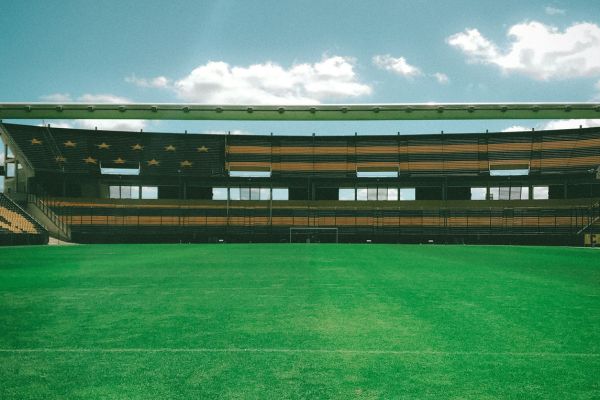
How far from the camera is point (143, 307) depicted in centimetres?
742

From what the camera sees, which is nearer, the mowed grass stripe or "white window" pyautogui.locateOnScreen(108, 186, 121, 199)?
the mowed grass stripe

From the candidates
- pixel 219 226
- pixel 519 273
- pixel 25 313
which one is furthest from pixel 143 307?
pixel 219 226

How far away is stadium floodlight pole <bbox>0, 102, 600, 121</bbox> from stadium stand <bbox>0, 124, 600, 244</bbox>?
100ft

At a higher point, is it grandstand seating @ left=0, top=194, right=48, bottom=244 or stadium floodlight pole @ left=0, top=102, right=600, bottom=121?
stadium floodlight pole @ left=0, top=102, right=600, bottom=121

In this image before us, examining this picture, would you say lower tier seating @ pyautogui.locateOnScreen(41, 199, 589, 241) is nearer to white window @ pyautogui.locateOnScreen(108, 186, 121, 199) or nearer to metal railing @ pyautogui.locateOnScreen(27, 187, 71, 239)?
metal railing @ pyautogui.locateOnScreen(27, 187, 71, 239)

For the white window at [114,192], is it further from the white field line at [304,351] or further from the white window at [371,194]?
the white field line at [304,351]

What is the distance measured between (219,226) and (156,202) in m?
6.55

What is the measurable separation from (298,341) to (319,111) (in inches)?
234

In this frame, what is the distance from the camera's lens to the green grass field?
12.2ft

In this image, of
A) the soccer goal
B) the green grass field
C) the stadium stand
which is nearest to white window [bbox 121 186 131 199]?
the stadium stand

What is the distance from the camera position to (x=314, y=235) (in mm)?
41344

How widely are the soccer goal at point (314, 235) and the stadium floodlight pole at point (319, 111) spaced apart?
104ft

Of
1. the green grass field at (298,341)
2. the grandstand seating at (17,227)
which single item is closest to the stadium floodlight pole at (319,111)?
the green grass field at (298,341)

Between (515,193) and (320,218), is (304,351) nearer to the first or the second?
(320,218)
